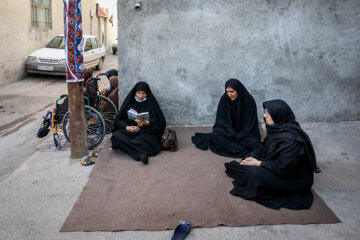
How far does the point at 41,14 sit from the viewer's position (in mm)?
12977

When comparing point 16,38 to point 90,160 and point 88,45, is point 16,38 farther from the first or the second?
point 90,160

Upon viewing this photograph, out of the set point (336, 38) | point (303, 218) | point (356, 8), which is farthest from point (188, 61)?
point (303, 218)

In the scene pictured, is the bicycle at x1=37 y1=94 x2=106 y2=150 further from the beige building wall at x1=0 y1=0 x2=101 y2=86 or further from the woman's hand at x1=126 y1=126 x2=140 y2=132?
the beige building wall at x1=0 y1=0 x2=101 y2=86

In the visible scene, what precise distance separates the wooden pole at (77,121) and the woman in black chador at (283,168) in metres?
2.40

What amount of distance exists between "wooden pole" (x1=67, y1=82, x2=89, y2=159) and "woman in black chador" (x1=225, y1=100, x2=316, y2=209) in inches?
94.5

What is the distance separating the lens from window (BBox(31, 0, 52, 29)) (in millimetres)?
12398

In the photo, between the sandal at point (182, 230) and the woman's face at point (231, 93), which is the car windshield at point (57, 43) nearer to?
the woman's face at point (231, 93)

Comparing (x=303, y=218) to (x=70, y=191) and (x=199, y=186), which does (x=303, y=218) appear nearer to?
(x=199, y=186)

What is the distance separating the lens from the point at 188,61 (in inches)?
228

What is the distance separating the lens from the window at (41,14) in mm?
12398

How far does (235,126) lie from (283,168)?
189cm

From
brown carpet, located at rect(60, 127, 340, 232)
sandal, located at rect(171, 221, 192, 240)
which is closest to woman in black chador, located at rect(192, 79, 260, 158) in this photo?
brown carpet, located at rect(60, 127, 340, 232)

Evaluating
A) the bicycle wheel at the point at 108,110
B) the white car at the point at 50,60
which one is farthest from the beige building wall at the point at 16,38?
the bicycle wheel at the point at 108,110

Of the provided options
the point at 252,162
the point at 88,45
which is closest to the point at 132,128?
the point at 252,162
